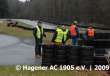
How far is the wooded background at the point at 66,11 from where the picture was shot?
68.0 metres

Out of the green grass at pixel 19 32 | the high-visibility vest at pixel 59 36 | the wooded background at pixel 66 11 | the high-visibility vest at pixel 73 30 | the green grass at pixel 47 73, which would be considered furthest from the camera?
the wooded background at pixel 66 11

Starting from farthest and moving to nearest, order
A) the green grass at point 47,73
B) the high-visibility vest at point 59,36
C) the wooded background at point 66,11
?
1. the wooded background at point 66,11
2. the high-visibility vest at point 59,36
3. the green grass at point 47,73

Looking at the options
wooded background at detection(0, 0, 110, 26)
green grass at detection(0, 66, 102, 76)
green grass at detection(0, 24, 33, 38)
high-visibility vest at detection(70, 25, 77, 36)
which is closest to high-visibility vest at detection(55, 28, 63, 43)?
high-visibility vest at detection(70, 25, 77, 36)

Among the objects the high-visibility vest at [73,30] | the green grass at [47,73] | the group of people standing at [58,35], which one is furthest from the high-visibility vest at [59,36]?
the green grass at [47,73]

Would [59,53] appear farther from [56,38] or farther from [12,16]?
[12,16]

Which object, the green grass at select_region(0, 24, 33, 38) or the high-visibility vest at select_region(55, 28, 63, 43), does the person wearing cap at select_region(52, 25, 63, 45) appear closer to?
the high-visibility vest at select_region(55, 28, 63, 43)

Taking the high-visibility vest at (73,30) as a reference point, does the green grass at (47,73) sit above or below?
below

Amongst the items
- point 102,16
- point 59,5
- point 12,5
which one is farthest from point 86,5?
point 12,5

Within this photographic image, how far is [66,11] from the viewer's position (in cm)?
9425

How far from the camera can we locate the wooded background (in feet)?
223

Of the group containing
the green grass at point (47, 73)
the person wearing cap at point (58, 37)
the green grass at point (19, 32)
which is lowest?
the green grass at point (19, 32)

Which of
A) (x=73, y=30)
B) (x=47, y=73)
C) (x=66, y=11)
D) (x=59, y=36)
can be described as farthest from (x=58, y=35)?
(x=66, y=11)

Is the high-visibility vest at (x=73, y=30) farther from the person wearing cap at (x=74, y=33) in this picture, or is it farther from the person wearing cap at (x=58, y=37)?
the person wearing cap at (x=58, y=37)

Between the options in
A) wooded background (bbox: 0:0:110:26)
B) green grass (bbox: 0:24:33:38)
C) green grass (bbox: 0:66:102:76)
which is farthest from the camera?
wooded background (bbox: 0:0:110:26)
